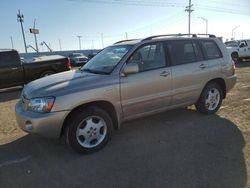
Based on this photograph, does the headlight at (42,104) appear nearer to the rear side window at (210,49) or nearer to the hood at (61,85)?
the hood at (61,85)

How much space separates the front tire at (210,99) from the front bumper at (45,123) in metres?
3.18

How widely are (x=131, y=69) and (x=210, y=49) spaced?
2370 millimetres

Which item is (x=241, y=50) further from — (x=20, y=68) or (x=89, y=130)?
(x=89, y=130)

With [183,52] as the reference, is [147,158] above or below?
below

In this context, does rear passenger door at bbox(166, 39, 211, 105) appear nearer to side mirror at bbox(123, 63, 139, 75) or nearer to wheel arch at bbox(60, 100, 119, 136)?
side mirror at bbox(123, 63, 139, 75)

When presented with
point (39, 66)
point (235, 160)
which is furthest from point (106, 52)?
point (39, 66)

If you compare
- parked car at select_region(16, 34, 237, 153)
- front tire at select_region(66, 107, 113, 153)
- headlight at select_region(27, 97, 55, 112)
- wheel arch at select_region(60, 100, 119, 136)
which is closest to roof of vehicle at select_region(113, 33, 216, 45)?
parked car at select_region(16, 34, 237, 153)

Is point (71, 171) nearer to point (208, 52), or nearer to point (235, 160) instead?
point (235, 160)

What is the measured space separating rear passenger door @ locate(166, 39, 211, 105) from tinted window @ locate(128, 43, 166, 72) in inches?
8.1

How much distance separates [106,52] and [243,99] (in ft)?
14.0

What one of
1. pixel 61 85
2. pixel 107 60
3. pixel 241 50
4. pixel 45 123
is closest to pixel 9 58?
pixel 107 60

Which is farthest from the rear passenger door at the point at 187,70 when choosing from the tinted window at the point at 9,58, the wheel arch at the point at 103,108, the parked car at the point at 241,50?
the parked car at the point at 241,50

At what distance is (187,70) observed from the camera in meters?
4.91

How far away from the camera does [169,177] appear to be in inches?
125
